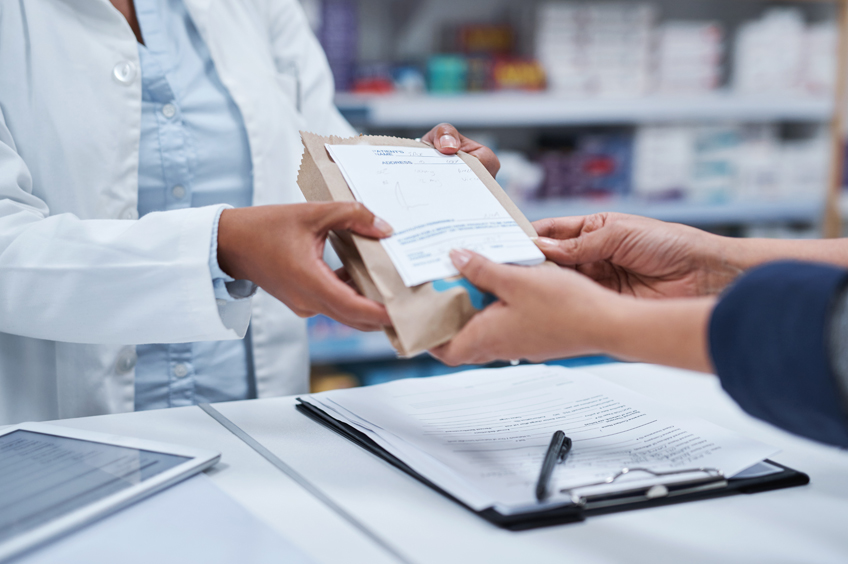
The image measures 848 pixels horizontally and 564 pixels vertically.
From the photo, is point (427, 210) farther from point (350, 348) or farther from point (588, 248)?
point (350, 348)

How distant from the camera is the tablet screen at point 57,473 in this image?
1.70 ft

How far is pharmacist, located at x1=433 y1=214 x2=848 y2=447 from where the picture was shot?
45 centimetres

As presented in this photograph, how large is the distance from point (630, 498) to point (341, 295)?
315 millimetres

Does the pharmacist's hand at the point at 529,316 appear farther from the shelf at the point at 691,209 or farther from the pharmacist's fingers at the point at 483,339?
the shelf at the point at 691,209

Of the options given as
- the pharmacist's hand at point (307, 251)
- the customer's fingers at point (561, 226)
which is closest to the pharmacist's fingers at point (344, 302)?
the pharmacist's hand at point (307, 251)

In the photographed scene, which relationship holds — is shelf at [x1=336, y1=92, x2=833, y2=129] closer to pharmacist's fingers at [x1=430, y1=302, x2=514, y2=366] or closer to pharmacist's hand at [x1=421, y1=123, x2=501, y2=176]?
pharmacist's hand at [x1=421, y1=123, x2=501, y2=176]

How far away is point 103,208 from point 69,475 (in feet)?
1.37

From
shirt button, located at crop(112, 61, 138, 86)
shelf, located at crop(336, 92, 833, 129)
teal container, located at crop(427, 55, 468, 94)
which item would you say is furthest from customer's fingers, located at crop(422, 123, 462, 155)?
teal container, located at crop(427, 55, 468, 94)

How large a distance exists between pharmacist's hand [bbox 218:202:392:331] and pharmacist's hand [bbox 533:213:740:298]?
266 mm

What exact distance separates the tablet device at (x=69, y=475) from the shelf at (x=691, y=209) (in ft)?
5.07

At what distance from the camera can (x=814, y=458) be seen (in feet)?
2.26

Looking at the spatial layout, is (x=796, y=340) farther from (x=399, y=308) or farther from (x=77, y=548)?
(x=77, y=548)

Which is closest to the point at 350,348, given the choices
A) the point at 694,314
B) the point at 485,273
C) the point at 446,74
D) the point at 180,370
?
the point at 446,74

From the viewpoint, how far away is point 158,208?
95cm
